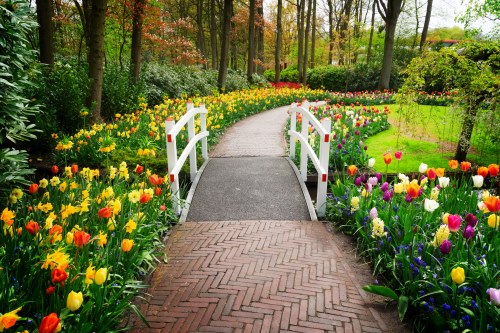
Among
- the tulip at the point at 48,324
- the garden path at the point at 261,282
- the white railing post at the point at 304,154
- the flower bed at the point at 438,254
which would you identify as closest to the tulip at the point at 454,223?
the flower bed at the point at 438,254

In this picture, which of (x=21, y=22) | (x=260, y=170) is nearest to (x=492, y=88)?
(x=260, y=170)

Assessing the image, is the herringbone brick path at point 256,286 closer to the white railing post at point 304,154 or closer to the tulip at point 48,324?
the tulip at point 48,324

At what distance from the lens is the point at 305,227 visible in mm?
4543

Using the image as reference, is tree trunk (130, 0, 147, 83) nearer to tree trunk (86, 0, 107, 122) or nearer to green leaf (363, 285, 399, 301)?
tree trunk (86, 0, 107, 122)

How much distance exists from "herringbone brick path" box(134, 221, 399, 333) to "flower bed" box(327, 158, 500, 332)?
322 millimetres

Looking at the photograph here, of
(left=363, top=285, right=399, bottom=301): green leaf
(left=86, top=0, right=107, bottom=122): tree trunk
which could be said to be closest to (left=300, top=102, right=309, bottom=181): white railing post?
(left=363, top=285, right=399, bottom=301): green leaf

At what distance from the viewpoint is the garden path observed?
2762mm

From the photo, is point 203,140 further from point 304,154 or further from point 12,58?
point 12,58

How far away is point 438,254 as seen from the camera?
3.07m

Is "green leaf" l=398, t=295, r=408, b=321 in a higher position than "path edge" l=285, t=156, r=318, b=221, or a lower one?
lower

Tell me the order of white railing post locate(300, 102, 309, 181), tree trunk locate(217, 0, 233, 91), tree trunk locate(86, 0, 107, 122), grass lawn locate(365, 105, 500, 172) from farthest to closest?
tree trunk locate(217, 0, 233, 91), tree trunk locate(86, 0, 107, 122), grass lawn locate(365, 105, 500, 172), white railing post locate(300, 102, 309, 181)

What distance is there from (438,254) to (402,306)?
1.93ft

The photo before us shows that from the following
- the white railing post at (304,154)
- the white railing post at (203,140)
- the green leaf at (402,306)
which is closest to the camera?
the green leaf at (402,306)

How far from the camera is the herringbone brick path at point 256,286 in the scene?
2.76m
